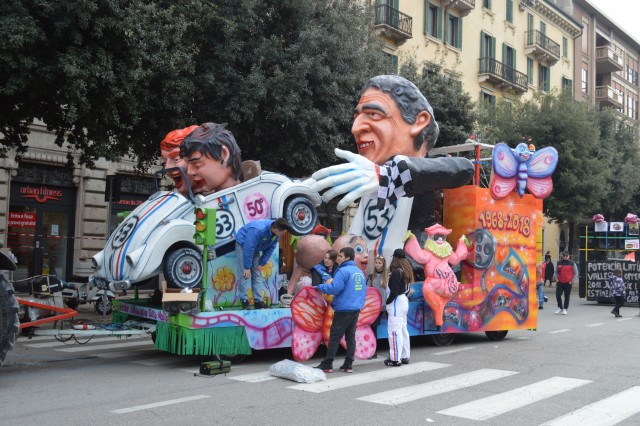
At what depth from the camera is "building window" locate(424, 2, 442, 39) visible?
3148 cm

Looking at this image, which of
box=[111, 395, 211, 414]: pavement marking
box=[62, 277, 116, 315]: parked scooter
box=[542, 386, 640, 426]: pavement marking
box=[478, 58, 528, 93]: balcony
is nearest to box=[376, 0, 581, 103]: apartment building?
box=[478, 58, 528, 93]: balcony

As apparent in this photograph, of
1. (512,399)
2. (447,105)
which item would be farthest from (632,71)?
(512,399)

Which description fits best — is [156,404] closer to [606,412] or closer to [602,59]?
[606,412]

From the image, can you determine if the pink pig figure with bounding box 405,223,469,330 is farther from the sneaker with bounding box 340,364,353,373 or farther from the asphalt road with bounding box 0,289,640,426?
the sneaker with bounding box 340,364,353,373

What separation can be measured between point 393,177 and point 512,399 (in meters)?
3.84

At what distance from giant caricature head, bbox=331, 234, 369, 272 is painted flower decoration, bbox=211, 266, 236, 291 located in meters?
1.61

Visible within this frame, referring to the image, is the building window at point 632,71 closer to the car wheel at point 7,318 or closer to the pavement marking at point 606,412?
the pavement marking at point 606,412

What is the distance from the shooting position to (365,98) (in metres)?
11.1

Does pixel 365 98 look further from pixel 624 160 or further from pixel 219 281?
pixel 624 160

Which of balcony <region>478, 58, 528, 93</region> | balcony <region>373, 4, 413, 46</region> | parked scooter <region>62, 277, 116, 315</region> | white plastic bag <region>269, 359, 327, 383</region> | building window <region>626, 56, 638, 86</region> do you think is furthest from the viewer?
building window <region>626, 56, 638, 86</region>

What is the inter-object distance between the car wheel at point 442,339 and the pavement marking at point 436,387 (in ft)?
7.80

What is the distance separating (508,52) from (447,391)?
33.1m

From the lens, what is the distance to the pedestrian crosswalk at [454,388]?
268 inches

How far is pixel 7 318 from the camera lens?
25.3ft
